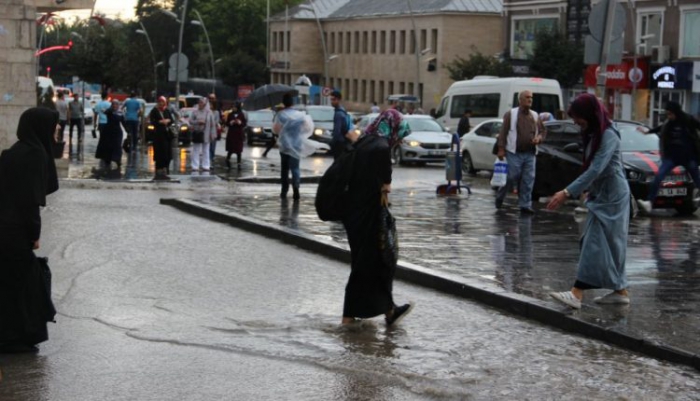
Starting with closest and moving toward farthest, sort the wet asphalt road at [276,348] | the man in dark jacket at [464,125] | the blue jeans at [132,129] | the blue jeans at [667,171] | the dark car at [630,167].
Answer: the wet asphalt road at [276,348] < the blue jeans at [667,171] < the dark car at [630,167] < the blue jeans at [132,129] < the man in dark jacket at [464,125]

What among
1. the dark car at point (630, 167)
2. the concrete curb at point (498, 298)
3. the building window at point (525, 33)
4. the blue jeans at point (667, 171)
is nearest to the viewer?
the concrete curb at point (498, 298)

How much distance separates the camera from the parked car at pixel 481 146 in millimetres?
30641

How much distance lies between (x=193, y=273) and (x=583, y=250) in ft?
12.8

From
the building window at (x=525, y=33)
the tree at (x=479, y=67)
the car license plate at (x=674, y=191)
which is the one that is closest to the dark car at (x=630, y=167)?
the car license plate at (x=674, y=191)

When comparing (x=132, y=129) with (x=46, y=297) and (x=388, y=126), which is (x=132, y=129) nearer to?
(x=388, y=126)

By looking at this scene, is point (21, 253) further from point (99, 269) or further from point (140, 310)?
point (99, 269)

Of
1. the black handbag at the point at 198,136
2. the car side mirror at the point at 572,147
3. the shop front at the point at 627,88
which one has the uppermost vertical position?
the shop front at the point at 627,88

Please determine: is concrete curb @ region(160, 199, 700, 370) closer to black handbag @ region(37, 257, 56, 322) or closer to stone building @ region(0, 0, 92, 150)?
black handbag @ region(37, 257, 56, 322)

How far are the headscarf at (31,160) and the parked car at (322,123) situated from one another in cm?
3426

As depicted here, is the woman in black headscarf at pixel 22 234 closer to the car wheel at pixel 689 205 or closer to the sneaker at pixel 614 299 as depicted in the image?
the sneaker at pixel 614 299

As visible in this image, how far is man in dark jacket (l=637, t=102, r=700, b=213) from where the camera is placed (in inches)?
775

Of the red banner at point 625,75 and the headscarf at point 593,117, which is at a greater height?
the red banner at point 625,75

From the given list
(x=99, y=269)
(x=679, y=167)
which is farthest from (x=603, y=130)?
(x=679, y=167)

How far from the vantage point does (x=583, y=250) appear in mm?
10289
